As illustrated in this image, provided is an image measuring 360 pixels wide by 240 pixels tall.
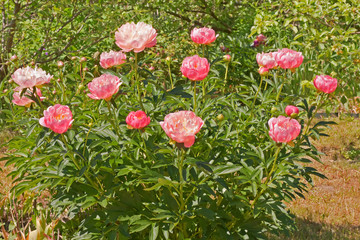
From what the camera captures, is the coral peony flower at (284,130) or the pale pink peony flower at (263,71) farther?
the pale pink peony flower at (263,71)

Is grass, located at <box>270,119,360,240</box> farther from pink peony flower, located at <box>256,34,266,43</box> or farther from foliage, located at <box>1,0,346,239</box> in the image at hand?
pink peony flower, located at <box>256,34,266,43</box>

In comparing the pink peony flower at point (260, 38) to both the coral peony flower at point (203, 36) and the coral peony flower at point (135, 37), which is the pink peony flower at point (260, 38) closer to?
the coral peony flower at point (203, 36)

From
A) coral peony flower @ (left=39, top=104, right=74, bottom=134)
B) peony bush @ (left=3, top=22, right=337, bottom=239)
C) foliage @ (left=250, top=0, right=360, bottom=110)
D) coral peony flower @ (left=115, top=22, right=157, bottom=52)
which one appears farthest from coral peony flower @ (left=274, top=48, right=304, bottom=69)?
foliage @ (left=250, top=0, right=360, bottom=110)

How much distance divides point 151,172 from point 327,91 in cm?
93

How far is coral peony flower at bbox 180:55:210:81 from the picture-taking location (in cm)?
166

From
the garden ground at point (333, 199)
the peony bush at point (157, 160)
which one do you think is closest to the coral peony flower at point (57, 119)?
the peony bush at point (157, 160)

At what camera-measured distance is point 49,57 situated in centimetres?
488

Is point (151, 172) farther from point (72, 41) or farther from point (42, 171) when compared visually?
point (72, 41)

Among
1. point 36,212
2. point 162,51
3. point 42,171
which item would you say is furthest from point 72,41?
point 42,171

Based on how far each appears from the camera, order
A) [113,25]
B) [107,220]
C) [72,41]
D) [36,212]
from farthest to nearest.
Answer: [72,41]
[113,25]
[36,212]
[107,220]

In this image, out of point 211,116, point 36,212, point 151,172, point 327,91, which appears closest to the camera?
point 151,172

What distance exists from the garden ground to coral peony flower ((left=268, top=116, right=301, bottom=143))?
894 millimetres

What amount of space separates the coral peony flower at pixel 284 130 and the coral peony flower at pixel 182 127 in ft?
1.11

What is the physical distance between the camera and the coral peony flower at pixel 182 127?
1.38m
